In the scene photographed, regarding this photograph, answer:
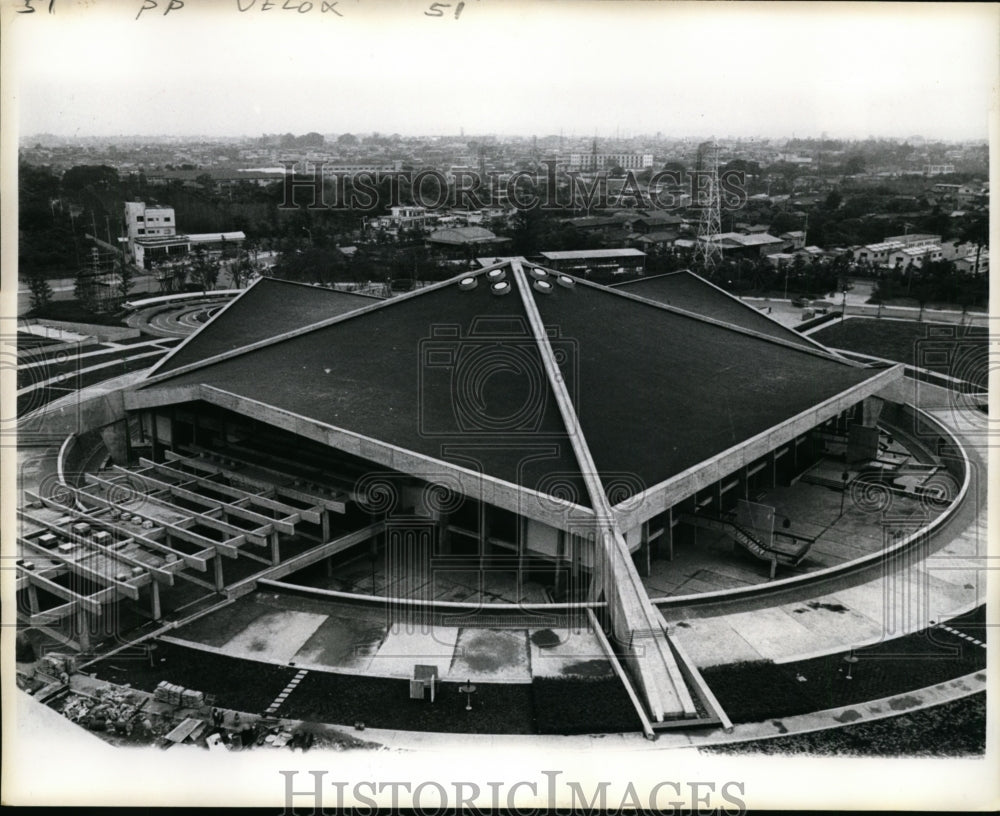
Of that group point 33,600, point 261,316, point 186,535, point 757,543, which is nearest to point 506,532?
point 757,543

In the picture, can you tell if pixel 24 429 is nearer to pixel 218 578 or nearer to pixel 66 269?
pixel 218 578

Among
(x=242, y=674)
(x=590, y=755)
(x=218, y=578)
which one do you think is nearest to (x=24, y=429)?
(x=218, y=578)

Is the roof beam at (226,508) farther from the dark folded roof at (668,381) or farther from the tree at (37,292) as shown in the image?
the tree at (37,292)

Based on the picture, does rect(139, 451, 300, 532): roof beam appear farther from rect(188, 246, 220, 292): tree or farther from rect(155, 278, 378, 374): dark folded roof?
rect(188, 246, 220, 292): tree

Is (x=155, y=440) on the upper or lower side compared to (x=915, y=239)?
lower

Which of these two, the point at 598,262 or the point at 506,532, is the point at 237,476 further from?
the point at 598,262

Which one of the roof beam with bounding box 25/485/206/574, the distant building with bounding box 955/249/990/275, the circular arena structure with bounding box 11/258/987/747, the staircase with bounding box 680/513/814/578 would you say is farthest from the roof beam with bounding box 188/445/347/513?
the distant building with bounding box 955/249/990/275
